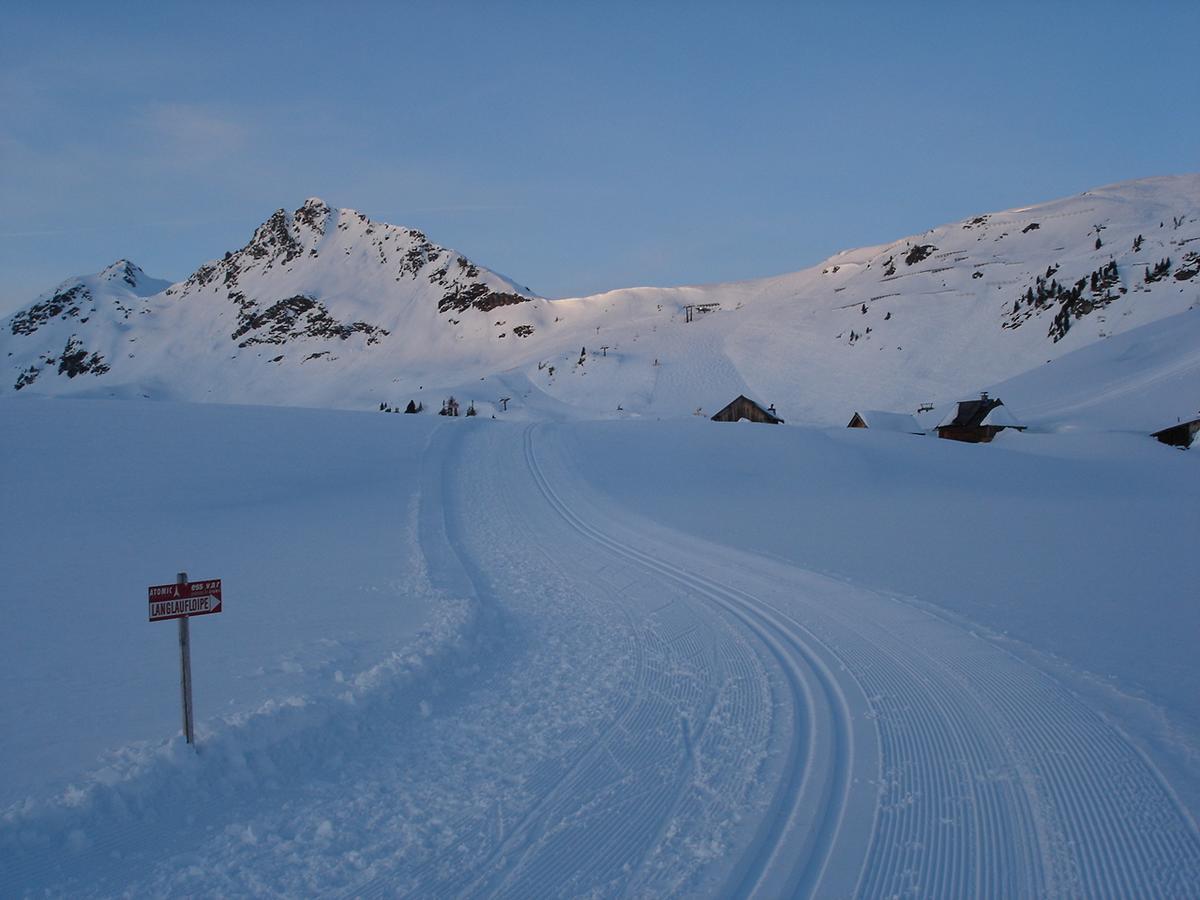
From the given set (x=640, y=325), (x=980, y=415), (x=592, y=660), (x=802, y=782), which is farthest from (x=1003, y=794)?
(x=640, y=325)

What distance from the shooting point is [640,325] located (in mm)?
94812

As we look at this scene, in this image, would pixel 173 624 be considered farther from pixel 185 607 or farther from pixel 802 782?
pixel 802 782

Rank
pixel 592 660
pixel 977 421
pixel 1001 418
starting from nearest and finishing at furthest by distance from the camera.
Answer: pixel 592 660 → pixel 1001 418 → pixel 977 421

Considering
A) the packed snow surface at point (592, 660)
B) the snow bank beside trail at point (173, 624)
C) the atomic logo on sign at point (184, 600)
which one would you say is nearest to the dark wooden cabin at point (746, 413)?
the packed snow surface at point (592, 660)

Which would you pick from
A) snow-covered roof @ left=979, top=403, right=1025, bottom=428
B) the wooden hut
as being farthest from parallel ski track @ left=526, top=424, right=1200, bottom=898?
the wooden hut

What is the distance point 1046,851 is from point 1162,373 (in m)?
45.6

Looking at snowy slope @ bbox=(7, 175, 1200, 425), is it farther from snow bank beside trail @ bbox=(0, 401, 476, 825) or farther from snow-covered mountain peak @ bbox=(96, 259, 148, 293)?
snow bank beside trail @ bbox=(0, 401, 476, 825)

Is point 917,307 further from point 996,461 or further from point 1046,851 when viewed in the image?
point 1046,851

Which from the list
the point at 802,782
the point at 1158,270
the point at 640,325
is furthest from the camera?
the point at 640,325

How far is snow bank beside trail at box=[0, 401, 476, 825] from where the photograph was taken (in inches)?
204

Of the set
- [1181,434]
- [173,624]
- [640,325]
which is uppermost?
[640,325]

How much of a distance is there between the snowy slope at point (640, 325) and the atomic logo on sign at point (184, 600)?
141ft

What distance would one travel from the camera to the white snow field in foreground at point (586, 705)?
14.2 ft

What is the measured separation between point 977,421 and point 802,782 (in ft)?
127
